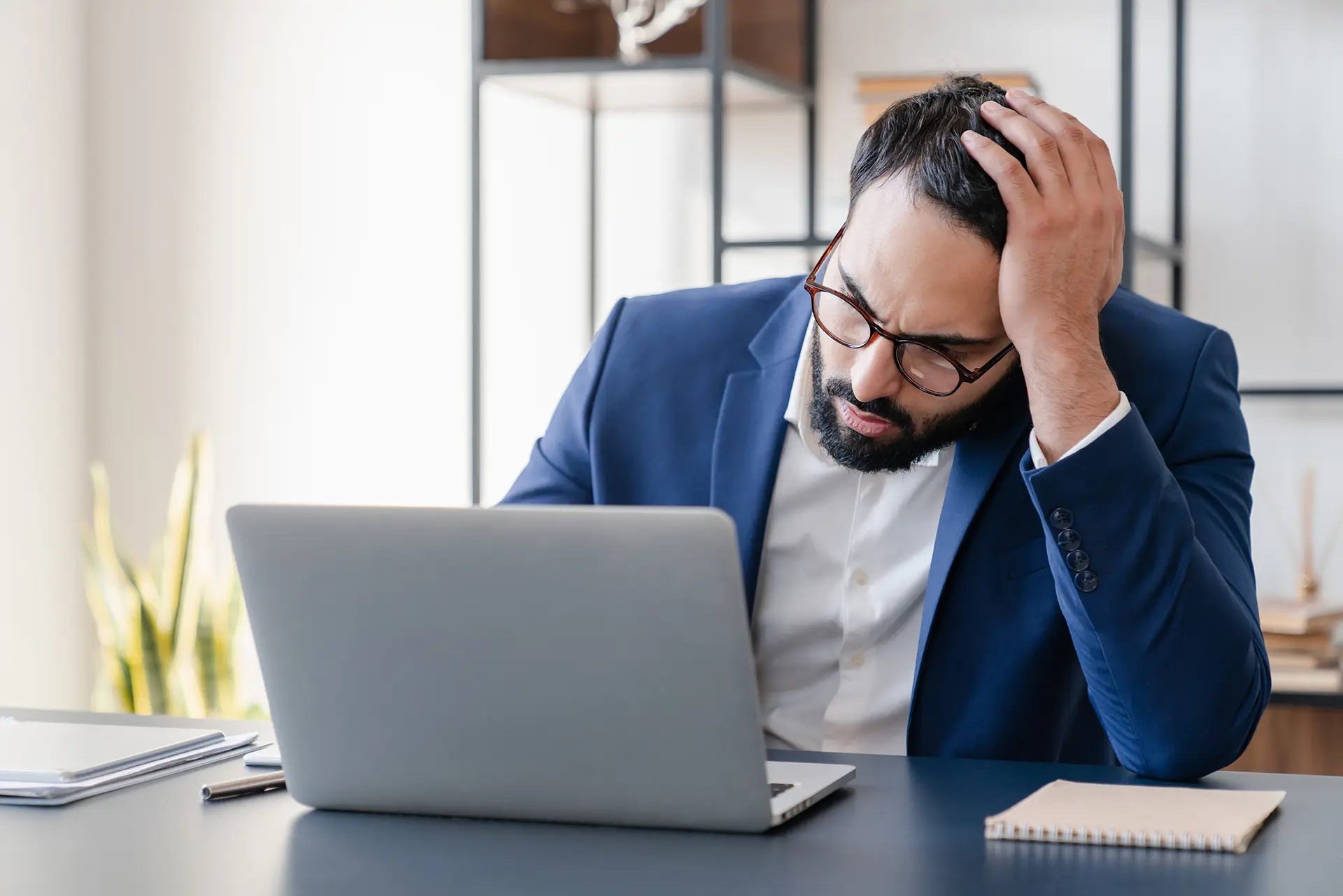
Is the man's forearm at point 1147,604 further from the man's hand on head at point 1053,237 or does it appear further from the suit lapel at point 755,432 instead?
the suit lapel at point 755,432

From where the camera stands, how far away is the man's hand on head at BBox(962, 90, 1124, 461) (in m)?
1.23

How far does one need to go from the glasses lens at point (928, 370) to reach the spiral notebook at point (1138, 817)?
1.39ft

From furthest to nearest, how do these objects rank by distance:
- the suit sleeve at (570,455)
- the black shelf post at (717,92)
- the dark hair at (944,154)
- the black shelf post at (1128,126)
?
the black shelf post at (717,92) < the black shelf post at (1128,126) < the suit sleeve at (570,455) < the dark hair at (944,154)

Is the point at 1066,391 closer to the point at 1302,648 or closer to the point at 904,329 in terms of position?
the point at 904,329

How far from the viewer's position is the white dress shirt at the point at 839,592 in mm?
1424

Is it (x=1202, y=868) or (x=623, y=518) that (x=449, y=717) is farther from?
(x=1202, y=868)

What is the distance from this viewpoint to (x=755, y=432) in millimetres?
1497

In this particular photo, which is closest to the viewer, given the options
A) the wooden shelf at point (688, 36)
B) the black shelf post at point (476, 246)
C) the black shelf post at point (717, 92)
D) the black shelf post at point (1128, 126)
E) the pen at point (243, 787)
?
the pen at point (243, 787)

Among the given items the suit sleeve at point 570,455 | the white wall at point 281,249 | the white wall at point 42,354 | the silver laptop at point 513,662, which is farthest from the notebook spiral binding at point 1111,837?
the white wall at point 42,354

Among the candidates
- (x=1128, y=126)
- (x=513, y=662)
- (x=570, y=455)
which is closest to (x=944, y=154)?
(x=570, y=455)

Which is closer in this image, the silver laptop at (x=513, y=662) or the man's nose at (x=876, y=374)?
the silver laptop at (x=513, y=662)

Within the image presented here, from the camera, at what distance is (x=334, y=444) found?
3.07 metres

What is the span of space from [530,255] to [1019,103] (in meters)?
1.76

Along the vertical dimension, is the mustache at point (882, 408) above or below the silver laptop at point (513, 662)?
above
